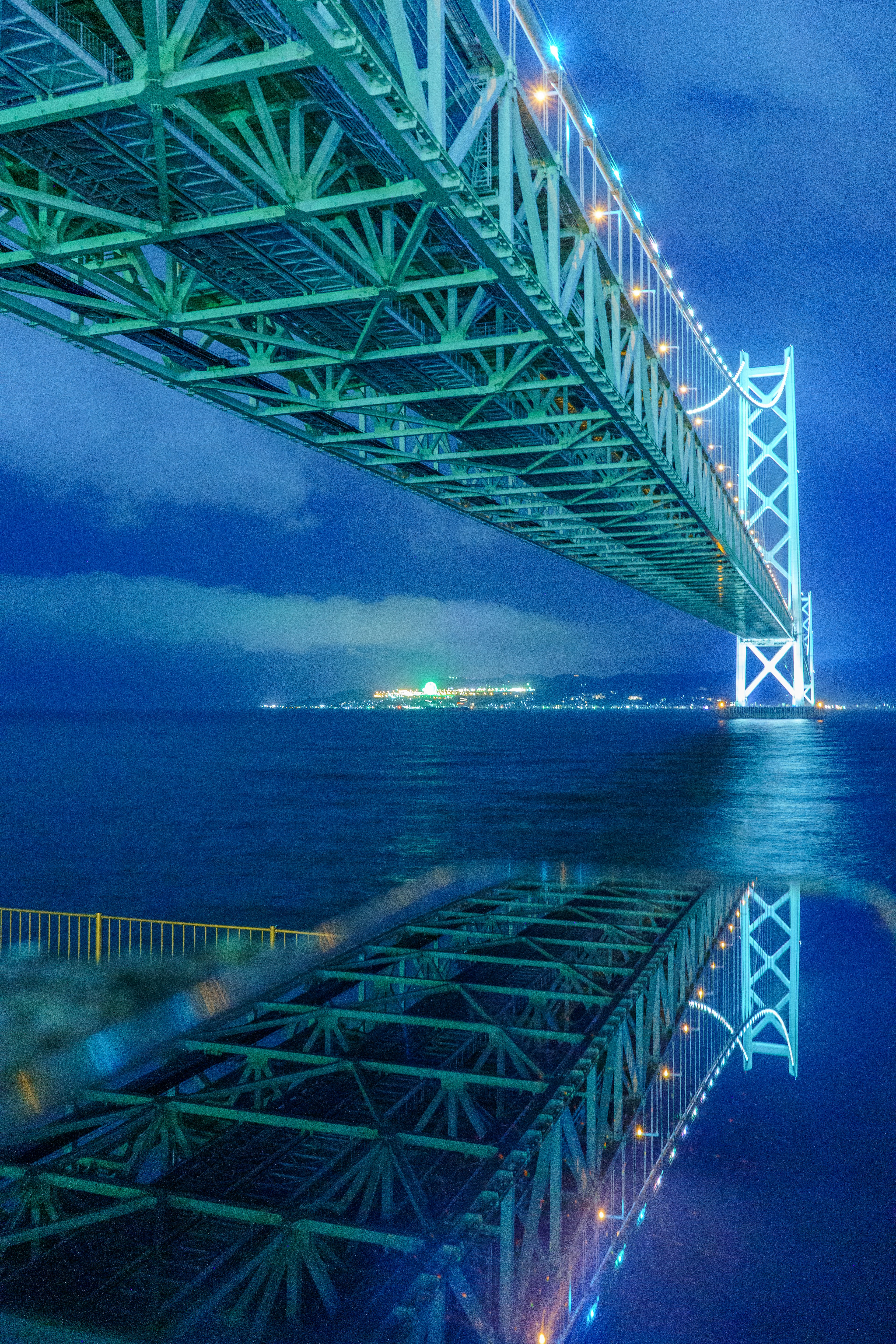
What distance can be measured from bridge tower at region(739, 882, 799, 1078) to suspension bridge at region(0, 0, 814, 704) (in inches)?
366

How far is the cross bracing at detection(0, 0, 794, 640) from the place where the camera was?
804cm

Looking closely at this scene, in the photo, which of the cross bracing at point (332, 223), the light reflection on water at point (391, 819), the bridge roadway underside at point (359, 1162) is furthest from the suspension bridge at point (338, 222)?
the light reflection on water at point (391, 819)

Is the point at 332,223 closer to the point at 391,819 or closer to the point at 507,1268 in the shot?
the point at 507,1268

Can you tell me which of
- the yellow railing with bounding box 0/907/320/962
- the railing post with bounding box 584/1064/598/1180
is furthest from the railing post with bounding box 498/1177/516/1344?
the yellow railing with bounding box 0/907/320/962

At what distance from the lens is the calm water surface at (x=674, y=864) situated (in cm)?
573

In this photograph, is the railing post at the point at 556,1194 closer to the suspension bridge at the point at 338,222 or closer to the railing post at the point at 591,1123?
the railing post at the point at 591,1123

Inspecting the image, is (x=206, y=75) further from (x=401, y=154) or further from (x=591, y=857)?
(x=591, y=857)

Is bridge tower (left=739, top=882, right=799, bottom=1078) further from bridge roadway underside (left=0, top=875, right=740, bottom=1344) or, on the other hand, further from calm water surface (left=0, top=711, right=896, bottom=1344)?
bridge roadway underside (left=0, top=875, right=740, bottom=1344)

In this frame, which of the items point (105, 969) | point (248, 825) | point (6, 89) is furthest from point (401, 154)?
point (248, 825)

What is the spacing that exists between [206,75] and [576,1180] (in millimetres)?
9056

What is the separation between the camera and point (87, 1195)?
588 centimetres

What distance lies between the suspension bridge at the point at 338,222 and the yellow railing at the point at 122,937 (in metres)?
8.78

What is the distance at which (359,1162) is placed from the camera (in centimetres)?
609

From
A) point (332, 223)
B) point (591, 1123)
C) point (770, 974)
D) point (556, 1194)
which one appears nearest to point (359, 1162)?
point (556, 1194)
